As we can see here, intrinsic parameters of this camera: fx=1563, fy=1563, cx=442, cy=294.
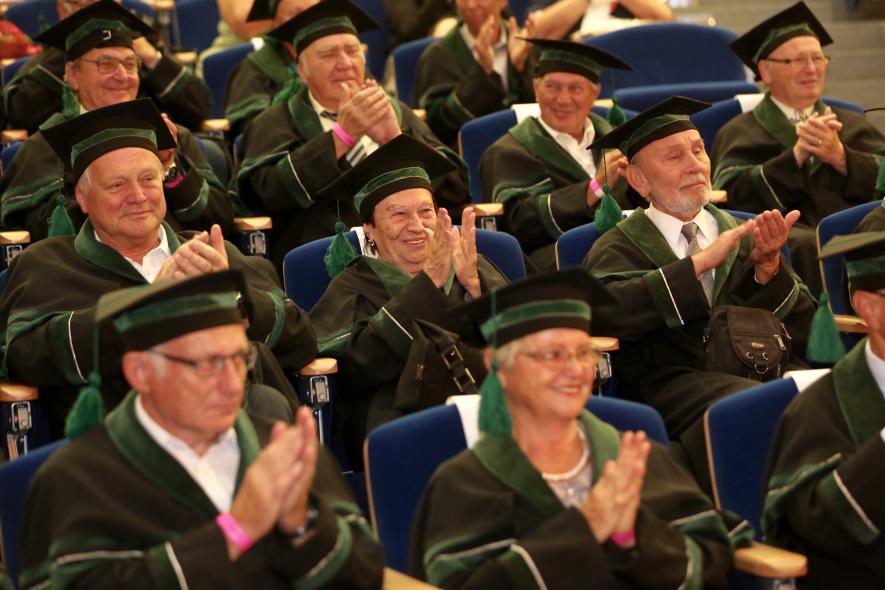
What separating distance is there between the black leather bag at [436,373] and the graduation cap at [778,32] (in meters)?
3.01

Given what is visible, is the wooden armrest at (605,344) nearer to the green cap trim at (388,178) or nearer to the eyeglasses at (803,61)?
the green cap trim at (388,178)

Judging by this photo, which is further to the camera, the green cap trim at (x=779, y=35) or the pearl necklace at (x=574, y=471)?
the green cap trim at (x=779, y=35)

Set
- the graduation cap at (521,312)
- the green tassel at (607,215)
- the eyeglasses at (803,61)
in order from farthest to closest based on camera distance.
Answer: the eyeglasses at (803,61) < the green tassel at (607,215) < the graduation cap at (521,312)

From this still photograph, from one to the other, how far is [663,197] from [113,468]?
9.13 ft

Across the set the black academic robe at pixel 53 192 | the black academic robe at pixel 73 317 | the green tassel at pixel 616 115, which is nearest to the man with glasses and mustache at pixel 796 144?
the green tassel at pixel 616 115

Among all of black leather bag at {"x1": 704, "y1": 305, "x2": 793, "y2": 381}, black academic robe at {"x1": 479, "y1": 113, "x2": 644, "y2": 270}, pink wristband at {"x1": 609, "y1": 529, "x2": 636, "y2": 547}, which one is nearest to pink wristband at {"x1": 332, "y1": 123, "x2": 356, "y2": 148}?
black academic robe at {"x1": 479, "y1": 113, "x2": 644, "y2": 270}

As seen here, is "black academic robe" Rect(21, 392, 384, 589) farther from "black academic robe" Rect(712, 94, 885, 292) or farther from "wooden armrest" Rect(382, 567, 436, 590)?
"black academic robe" Rect(712, 94, 885, 292)

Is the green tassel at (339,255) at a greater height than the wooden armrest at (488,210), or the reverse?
the wooden armrest at (488,210)

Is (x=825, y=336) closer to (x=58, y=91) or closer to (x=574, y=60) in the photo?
(x=574, y=60)

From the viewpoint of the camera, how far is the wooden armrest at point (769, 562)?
363 cm

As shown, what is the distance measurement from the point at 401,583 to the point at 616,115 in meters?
3.88

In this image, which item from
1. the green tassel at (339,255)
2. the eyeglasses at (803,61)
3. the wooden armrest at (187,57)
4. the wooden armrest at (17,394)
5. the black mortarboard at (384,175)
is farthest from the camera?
the wooden armrest at (187,57)

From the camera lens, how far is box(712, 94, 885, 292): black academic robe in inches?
269

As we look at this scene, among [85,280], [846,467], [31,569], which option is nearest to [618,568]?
[846,467]
